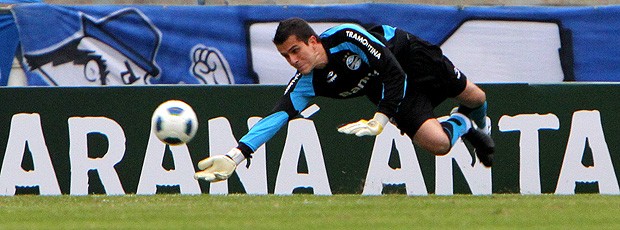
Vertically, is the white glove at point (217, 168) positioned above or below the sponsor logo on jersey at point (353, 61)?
below

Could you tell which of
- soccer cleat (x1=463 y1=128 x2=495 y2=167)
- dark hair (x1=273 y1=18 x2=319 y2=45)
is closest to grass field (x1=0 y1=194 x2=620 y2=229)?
soccer cleat (x1=463 y1=128 x2=495 y2=167)

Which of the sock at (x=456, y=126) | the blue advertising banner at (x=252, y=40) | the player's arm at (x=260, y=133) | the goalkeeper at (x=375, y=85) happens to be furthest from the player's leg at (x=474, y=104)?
the blue advertising banner at (x=252, y=40)

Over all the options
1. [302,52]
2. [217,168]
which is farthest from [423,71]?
[217,168]

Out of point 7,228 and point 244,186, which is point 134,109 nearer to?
point 244,186

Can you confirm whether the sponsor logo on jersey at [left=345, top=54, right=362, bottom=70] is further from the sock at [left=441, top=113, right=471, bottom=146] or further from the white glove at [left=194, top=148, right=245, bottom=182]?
the white glove at [left=194, top=148, right=245, bottom=182]

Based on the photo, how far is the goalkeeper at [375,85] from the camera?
10312mm

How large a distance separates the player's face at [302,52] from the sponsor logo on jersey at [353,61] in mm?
226

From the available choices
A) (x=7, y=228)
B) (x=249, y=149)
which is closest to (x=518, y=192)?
(x=249, y=149)

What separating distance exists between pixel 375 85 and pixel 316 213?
166cm

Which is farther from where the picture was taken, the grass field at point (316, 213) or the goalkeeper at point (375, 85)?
the goalkeeper at point (375, 85)

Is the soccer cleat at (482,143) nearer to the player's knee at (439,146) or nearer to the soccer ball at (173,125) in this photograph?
the player's knee at (439,146)

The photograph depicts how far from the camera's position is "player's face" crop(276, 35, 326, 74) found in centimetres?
1039

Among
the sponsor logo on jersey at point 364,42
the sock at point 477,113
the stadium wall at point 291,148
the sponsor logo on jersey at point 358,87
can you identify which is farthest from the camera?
the stadium wall at point 291,148

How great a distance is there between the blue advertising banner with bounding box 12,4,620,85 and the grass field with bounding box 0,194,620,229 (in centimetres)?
369
